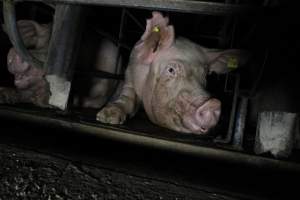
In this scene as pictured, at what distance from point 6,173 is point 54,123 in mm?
744

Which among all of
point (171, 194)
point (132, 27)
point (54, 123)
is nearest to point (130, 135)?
point (54, 123)

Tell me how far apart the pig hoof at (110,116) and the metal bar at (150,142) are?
0.22 meters

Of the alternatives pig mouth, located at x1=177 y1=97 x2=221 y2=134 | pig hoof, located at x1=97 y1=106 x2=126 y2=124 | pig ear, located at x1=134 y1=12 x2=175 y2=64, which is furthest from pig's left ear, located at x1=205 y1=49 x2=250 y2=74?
pig hoof, located at x1=97 y1=106 x2=126 y2=124

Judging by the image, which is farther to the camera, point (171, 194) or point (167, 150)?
point (167, 150)

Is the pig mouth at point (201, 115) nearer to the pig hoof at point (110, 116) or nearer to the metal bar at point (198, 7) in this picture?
the pig hoof at point (110, 116)

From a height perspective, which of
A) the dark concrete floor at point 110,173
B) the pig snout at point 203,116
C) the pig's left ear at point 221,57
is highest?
the pig's left ear at point 221,57

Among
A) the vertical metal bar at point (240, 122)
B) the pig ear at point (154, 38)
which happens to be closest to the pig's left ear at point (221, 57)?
the pig ear at point (154, 38)

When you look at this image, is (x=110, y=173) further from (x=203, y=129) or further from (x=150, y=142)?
(x=203, y=129)

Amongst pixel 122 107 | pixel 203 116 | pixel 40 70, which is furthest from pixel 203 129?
pixel 40 70

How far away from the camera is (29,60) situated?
2225 mm

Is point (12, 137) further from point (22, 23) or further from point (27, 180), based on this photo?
point (22, 23)

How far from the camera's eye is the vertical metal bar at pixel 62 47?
219 cm

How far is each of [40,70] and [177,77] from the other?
993 millimetres

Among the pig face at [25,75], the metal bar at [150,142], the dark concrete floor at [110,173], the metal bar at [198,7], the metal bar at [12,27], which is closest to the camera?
the dark concrete floor at [110,173]
